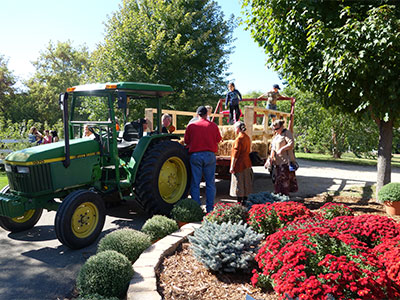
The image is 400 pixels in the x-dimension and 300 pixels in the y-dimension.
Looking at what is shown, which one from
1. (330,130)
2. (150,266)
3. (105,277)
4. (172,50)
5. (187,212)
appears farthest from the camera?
(330,130)

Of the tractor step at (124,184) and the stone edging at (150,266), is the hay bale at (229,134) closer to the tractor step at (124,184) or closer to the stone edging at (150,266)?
the tractor step at (124,184)

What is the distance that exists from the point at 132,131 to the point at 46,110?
1260 inches

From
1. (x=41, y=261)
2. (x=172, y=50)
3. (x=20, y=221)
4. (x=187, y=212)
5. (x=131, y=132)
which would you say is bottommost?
(x=41, y=261)

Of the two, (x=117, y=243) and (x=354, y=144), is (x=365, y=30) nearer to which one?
(x=117, y=243)

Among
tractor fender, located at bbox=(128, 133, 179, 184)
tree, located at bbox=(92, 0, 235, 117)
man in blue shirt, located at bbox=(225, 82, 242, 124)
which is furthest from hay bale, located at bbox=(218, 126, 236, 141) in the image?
tree, located at bbox=(92, 0, 235, 117)

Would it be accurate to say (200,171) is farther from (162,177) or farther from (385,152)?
(385,152)

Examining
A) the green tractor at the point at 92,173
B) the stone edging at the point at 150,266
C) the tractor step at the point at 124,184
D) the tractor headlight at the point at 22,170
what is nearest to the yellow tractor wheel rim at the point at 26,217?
the green tractor at the point at 92,173

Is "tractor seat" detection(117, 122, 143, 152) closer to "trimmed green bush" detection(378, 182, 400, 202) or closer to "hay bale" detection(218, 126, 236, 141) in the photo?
"hay bale" detection(218, 126, 236, 141)

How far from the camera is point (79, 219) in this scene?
4.17 meters

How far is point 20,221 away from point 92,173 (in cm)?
130

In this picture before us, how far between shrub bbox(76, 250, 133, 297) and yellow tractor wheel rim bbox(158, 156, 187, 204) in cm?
270

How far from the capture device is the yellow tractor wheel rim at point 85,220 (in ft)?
13.5

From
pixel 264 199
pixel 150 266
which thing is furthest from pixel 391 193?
pixel 150 266

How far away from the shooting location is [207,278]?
299cm
